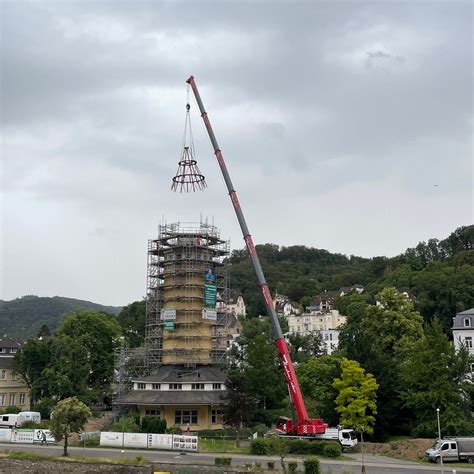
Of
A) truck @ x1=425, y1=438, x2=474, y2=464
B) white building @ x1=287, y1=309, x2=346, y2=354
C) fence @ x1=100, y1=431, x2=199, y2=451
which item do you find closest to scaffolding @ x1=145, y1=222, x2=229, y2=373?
fence @ x1=100, y1=431, x2=199, y2=451

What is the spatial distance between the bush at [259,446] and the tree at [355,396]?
7.65 m

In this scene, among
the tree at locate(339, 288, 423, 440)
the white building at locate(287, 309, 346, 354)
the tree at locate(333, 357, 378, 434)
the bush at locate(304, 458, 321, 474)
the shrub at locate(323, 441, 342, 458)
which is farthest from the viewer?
the white building at locate(287, 309, 346, 354)

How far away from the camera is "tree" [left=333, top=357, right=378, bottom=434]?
46406 mm

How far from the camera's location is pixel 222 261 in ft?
225

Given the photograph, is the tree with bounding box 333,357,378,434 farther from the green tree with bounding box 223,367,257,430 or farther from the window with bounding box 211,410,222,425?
the window with bounding box 211,410,222,425

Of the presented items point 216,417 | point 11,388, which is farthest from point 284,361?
point 11,388

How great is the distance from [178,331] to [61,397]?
569 inches

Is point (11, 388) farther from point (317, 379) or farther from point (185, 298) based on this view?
point (317, 379)

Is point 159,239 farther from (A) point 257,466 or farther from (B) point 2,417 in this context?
(A) point 257,466

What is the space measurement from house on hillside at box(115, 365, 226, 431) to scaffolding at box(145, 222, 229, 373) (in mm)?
2549

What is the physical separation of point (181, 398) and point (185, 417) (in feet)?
7.69

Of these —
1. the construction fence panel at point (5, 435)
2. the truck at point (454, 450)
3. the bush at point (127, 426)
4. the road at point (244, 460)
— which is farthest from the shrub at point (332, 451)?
the construction fence panel at point (5, 435)

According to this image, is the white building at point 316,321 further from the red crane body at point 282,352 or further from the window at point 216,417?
the red crane body at point 282,352

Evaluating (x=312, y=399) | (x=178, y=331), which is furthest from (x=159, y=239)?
(x=312, y=399)
